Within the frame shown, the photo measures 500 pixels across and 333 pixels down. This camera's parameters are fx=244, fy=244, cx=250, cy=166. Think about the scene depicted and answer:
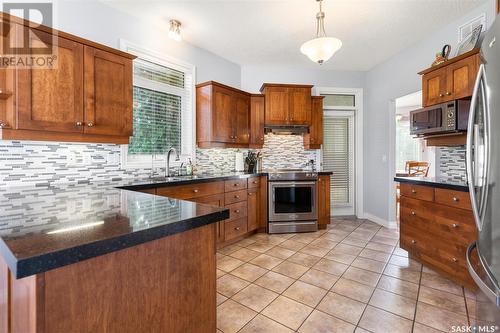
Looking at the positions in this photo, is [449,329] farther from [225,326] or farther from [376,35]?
[376,35]

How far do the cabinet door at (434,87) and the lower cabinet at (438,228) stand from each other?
100 cm

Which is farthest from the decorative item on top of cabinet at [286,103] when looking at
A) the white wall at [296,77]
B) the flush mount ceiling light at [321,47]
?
the flush mount ceiling light at [321,47]

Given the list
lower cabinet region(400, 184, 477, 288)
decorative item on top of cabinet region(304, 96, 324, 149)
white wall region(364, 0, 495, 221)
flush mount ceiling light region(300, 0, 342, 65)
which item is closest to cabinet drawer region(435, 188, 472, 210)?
lower cabinet region(400, 184, 477, 288)

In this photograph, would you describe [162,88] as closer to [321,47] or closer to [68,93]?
[68,93]

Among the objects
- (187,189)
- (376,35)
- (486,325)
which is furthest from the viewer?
(376,35)

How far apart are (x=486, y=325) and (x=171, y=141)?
10.9ft

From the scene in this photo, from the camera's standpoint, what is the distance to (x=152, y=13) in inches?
111

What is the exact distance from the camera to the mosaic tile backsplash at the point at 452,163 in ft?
9.29

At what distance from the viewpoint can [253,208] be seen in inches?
145

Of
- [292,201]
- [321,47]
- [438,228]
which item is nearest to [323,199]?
[292,201]

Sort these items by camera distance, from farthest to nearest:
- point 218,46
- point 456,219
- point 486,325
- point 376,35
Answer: point 218,46 < point 376,35 < point 456,219 < point 486,325

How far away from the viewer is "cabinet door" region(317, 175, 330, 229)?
4000 mm

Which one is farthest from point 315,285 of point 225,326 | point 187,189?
point 187,189

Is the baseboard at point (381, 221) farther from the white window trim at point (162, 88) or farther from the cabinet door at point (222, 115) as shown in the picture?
the white window trim at point (162, 88)
